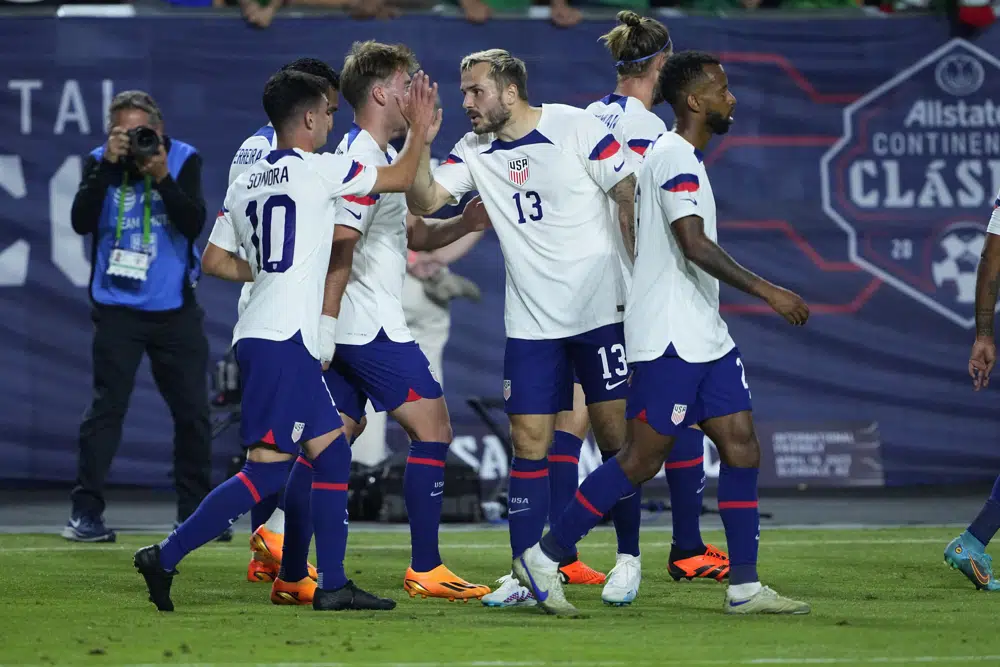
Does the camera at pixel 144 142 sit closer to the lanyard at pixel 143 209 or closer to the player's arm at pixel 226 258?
the lanyard at pixel 143 209

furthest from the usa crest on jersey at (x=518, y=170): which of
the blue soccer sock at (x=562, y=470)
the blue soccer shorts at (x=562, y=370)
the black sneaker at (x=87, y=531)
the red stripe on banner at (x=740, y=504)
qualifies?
the black sneaker at (x=87, y=531)

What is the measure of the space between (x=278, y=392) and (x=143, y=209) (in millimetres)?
3403

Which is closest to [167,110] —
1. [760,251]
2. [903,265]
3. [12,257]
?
[12,257]

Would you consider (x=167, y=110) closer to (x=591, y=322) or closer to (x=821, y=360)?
(x=821, y=360)

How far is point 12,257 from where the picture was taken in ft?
37.4

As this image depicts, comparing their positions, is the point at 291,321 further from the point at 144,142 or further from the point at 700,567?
the point at 144,142

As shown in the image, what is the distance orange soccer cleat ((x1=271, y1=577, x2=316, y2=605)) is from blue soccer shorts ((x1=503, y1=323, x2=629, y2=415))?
1.04 metres

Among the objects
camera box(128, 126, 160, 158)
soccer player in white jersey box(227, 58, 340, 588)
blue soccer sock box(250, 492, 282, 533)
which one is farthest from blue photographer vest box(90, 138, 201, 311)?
blue soccer sock box(250, 492, 282, 533)

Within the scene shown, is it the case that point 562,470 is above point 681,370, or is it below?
below

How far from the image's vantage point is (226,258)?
6094mm

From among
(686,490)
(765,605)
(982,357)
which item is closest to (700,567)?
(686,490)

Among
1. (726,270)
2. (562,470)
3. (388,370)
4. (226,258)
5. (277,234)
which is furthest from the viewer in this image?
(562,470)

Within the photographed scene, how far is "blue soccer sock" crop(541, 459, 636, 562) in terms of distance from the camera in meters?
5.79

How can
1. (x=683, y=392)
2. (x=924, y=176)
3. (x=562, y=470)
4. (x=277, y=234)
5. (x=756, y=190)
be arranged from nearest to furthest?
1. (x=683, y=392)
2. (x=277, y=234)
3. (x=562, y=470)
4. (x=756, y=190)
5. (x=924, y=176)
